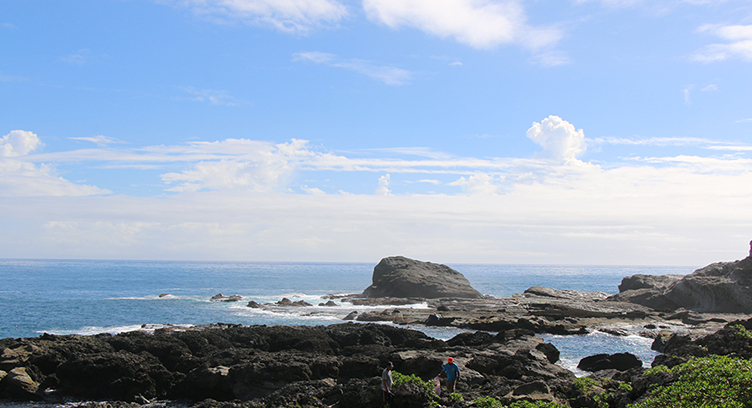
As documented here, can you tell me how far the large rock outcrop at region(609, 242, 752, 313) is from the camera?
183 feet

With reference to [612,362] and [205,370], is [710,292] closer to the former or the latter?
[612,362]

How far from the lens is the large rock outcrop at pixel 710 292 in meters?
55.6

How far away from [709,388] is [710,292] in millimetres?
57232

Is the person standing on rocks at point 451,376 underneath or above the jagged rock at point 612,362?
above

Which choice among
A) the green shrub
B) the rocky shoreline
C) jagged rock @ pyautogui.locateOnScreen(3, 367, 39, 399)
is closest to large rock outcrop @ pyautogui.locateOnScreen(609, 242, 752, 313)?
the rocky shoreline

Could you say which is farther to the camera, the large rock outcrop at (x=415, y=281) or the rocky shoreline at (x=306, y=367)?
the large rock outcrop at (x=415, y=281)

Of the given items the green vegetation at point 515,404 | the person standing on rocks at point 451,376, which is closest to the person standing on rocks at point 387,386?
the green vegetation at point 515,404

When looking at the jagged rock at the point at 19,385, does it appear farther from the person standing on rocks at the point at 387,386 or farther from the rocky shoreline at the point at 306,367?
the person standing on rocks at the point at 387,386

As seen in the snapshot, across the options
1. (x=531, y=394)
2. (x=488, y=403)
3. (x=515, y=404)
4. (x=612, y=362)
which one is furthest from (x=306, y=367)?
(x=612, y=362)

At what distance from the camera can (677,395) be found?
12906mm

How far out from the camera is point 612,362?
2775cm

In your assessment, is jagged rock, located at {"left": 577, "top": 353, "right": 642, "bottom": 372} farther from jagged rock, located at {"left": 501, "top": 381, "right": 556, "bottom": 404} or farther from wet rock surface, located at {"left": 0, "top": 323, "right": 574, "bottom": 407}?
jagged rock, located at {"left": 501, "top": 381, "right": 556, "bottom": 404}

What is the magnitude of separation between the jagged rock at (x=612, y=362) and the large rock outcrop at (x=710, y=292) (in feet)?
127

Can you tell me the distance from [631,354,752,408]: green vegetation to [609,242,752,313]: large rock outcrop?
170 ft
